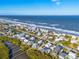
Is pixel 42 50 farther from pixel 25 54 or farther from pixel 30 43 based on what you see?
pixel 30 43

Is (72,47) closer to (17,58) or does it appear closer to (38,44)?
(38,44)

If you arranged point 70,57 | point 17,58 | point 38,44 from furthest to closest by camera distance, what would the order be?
point 38,44 → point 17,58 → point 70,57

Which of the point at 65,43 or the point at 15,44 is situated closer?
the point at 65,43

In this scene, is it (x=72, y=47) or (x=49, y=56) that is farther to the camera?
(x=72, y=47)

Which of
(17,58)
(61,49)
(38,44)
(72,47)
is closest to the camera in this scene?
(17,58)

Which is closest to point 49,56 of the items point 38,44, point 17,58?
point 17,58

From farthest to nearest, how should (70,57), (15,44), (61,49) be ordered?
(15,44), (61,49), (70,57)

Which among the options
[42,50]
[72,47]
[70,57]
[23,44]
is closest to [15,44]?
[23,44]

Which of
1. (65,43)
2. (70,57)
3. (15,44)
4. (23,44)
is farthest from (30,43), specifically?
(70,57)

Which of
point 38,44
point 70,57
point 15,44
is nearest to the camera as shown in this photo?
point 70,57
